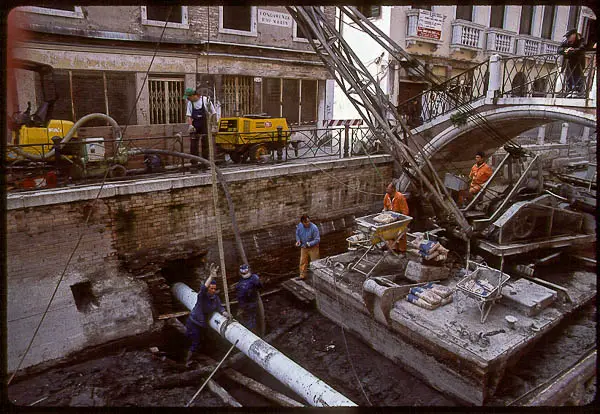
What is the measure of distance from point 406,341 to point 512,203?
13.3 ft

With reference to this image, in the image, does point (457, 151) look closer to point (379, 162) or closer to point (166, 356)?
point (379, 162)

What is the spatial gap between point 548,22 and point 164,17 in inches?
717

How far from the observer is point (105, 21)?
13.3 meters

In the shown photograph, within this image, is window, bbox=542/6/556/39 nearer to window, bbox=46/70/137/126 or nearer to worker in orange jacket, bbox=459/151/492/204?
worker in orange jacket, bbox=459/151/492/204

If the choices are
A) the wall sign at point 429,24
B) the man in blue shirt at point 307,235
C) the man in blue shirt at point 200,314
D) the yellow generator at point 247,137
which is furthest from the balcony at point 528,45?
the man in blue shirt at point 200,314

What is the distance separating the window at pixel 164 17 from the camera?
14.1 meters

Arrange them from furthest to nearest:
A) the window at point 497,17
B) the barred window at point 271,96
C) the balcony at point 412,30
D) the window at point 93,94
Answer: the window at point 497,17 → the barred window at point 271,96 → the balcony at point 412,30 → the window at point 93,94

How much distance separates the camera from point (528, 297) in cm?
771

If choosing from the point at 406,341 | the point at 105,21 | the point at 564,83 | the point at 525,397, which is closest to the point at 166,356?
the point at 406,341

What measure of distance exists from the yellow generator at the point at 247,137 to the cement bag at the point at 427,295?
653cm

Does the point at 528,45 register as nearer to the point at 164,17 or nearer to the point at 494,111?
the point at 494,111

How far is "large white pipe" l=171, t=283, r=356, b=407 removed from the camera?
21.0ft

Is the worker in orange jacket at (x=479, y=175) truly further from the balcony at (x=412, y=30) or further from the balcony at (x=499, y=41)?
the balcony at (x=499, y=41)

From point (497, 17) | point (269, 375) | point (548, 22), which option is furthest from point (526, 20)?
point (269, 375)
